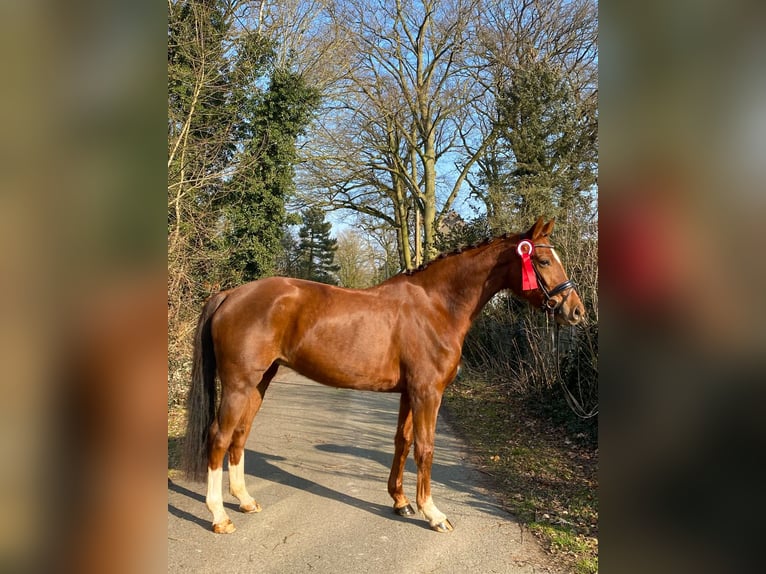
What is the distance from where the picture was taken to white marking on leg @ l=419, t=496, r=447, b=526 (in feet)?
10.1

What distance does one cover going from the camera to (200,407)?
3.25 metres

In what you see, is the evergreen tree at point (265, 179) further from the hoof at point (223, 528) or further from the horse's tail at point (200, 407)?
the hoof at point (223, 528)

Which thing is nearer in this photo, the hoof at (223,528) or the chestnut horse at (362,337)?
the hoof at (223,528)

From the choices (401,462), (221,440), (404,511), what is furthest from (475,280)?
(221,440)

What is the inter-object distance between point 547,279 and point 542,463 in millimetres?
2175

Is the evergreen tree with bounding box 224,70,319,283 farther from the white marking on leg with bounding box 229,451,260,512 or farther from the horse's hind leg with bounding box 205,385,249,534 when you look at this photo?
the horse's hind leg with bounding box 205,385,249,534

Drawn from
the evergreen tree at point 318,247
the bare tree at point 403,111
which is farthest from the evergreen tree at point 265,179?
the evergreen tree at point 318,247

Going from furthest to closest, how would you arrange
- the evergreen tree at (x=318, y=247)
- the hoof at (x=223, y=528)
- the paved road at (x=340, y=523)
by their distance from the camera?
the evergreen tree at (x=318, y=247) → the hoof at (x=223, y=528) → the paved road at (x=340, y=523)

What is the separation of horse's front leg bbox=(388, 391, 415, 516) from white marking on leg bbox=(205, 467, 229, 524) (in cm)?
117

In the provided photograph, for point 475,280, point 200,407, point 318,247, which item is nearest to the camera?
point 200,407

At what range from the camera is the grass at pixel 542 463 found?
3.00 metres

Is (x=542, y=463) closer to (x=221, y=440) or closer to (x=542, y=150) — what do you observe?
(x=221, y=440)
